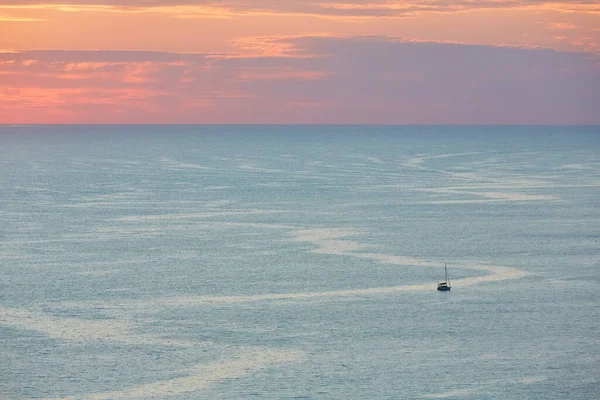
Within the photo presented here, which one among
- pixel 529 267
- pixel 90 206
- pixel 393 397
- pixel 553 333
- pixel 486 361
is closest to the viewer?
pixel 393 397

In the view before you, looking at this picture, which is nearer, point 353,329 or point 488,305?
point 353,329

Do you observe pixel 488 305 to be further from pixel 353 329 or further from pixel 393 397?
pixel 393 397

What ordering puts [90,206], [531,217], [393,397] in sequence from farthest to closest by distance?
[90,206], [531,217], [393,397]

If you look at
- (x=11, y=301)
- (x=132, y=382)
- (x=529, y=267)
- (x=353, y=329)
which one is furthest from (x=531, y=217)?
(x=132, y=382)

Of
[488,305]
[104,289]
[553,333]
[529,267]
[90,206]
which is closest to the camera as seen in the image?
[553,333]

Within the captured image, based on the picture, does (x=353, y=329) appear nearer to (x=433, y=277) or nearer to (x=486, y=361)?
(x=486, y=361)

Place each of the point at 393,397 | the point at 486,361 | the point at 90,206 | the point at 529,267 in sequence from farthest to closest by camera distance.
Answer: the point at 90,206
the point at 529,267
the point at 486,361
the point at 393,397

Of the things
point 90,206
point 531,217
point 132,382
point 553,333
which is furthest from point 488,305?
point 90,206

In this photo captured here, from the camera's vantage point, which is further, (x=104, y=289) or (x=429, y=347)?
(x=104, y=289)
